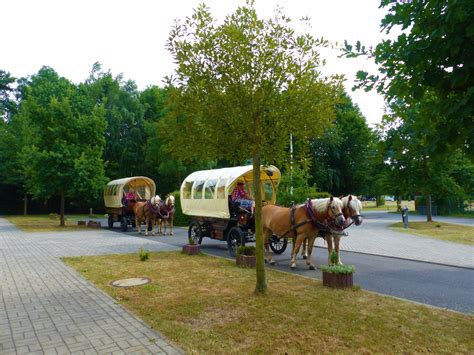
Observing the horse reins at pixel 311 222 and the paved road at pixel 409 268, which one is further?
the horse reins at pixel 311 222

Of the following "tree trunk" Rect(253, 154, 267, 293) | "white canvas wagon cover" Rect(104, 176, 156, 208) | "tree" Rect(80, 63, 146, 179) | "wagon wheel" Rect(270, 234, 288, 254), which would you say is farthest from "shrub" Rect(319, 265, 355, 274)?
"tree" Rect(80, 63, 146, 179)

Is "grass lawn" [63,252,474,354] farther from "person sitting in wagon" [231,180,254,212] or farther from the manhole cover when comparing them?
"person sitting in wagon" [231,180,254,212]

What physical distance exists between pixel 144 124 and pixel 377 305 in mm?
35785

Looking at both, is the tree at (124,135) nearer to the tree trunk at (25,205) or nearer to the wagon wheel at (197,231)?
the tree trunk at (25,205)

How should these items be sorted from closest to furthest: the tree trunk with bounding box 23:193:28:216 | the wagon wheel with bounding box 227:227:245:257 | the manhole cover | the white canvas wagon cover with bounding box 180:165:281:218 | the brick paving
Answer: the brick paving → the manhole cover → the wagon wheel with bounding box 227:227:245:257 → the white canvas wagon cover with bounding box 180:165:281:218 → the tree trunk with bounding box 23:193:28:216

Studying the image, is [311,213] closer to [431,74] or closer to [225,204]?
[225,204]

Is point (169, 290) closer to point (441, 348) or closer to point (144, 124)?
point (441, 348)

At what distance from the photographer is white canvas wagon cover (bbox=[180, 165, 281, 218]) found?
12258 millimetres

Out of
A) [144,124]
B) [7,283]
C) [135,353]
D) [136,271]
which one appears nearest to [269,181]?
[136,271]

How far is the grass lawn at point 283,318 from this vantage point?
458 cm

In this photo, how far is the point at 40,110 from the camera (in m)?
25.2

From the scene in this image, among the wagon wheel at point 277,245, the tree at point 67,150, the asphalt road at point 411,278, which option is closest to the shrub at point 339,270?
the asphalt road at point 411,278

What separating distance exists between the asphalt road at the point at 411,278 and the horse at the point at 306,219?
885 millimetres

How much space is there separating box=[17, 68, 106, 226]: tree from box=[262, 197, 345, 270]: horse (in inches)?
684
